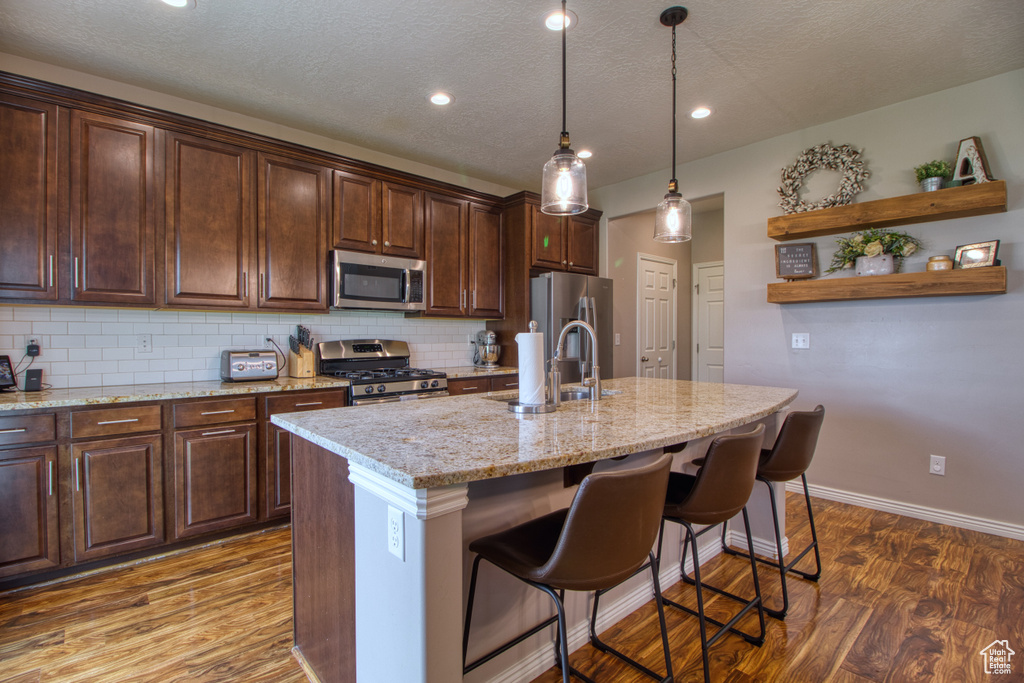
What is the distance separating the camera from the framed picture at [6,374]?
2416 millimetres

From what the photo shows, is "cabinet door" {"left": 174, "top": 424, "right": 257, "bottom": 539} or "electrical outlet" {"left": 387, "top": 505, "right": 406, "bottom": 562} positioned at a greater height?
"electrical outlet" {"left": 387, "top": 505, "right": 406, "bottom": 562}

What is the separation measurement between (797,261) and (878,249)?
0.47 metres

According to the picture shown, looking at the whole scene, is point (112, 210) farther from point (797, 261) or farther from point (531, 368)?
point (797, 261)

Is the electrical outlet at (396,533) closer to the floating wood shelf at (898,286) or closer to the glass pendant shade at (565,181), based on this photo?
the glass pendant shade at (565,181)

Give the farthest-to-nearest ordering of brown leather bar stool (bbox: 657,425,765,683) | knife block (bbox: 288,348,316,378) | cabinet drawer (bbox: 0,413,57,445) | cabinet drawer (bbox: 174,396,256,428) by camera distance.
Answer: knife block (bbox: 288,348,316,378) → cabinet drawer (bbox: 174,396,256,428) → cabinet drawer (bbox: 0,413,57,445) → brown leather bar stool (bbox: 657,425,765,683)

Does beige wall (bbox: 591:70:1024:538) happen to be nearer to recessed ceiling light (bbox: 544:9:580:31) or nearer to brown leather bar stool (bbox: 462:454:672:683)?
recessed ceiling light (bbox: 544:9:580:31)

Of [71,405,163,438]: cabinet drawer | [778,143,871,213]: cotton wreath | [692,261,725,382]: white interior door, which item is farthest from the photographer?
[692,261,725,382]: white interior door

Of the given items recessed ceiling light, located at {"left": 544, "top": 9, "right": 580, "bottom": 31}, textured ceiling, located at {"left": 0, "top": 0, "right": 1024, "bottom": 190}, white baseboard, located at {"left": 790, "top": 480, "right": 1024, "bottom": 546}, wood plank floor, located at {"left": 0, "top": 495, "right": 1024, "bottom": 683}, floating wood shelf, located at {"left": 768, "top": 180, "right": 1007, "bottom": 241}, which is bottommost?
wood plank floor, located at {"left": 0, "top": 495, "right": 1024, "bottom": 683}

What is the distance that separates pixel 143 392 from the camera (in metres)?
2.50

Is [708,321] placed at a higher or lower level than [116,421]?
higher

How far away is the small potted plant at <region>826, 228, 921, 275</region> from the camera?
2.96 m

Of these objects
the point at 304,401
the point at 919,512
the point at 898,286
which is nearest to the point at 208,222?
the point at 304,401

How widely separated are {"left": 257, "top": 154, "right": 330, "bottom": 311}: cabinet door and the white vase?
3.56 metres

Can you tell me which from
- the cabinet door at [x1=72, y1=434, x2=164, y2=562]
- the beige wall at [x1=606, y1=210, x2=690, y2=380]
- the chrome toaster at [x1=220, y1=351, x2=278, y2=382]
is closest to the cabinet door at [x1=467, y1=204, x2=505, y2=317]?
the beige wall at [x1=606, y1=210, x2=690, y2=380]
